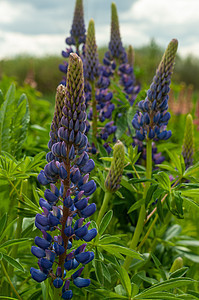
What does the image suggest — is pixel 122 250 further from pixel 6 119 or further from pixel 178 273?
pixel 6 119

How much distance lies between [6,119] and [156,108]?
1001 millimetres

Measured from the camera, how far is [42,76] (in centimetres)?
1794

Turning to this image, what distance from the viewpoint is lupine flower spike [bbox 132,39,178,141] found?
5.82 ft

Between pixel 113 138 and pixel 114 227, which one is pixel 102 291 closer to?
pixel 114 227

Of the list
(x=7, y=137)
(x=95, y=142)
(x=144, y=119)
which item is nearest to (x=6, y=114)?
(x=7, y=137)

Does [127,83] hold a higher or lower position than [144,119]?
higher

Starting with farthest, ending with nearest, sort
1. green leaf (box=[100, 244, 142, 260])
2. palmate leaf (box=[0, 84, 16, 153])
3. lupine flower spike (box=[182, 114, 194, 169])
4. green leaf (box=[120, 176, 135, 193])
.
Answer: palmate leaf (box=[0, 84, 16, 153]), lupine flower spike (box=[182, 114, 194, 169]), green leaf (box=[120, 176, 135, 193]), green leaf (box=[100, 244, 142, 260])

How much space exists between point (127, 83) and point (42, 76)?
15.7m

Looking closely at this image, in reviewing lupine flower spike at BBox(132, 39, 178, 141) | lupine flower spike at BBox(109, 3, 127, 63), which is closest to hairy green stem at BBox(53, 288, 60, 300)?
lupine flower spike at BBox(132, 39, 178, 141)

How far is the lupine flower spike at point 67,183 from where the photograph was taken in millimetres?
1239

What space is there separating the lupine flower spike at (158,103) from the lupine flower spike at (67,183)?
0.61 m

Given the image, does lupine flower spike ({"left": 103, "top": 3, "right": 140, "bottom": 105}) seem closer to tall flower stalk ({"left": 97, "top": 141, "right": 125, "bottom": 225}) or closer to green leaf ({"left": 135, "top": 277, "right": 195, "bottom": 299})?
tall flower stalk ({"left": 97, "top": 141, "right": 125, "bottom": 225})

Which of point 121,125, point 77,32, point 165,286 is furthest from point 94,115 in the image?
point 165,286

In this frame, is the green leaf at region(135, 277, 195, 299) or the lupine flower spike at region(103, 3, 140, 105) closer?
the green leaf at region(135, 277, 195, 299)
